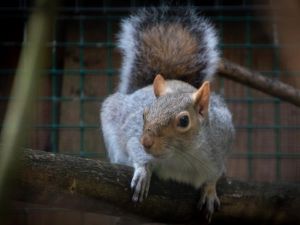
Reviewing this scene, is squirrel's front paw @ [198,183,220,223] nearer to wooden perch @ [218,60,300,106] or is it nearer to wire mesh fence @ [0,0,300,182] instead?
wooden perch @ [218,60,300,106]

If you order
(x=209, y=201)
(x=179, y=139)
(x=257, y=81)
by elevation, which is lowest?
(x=209, y=201)

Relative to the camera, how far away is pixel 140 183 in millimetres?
1155

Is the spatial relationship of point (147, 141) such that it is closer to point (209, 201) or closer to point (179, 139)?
point (179, 139)

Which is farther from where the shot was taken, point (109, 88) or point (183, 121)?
point (109, 88)

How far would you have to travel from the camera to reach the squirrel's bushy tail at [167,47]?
5.53 ft

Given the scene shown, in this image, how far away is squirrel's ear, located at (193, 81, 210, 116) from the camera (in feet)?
4.26

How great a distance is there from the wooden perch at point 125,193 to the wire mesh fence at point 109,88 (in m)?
0.88

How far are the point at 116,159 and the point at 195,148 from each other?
0.38 m

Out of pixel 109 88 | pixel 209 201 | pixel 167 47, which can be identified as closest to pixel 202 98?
pixel 209 201

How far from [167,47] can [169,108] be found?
0.51 m

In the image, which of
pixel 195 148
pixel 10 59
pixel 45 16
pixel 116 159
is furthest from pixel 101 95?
pixel 45 16

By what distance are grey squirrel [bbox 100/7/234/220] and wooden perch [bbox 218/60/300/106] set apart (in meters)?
0.09

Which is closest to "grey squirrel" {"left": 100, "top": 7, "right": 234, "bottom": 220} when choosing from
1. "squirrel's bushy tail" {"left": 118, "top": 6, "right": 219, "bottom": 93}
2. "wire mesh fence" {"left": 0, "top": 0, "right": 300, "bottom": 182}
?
"squirrel's bushy tail" {"left": 118, "top": 6, "right": 219, "bottom": 93}

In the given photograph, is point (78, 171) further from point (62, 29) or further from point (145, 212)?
point (62, 29)
